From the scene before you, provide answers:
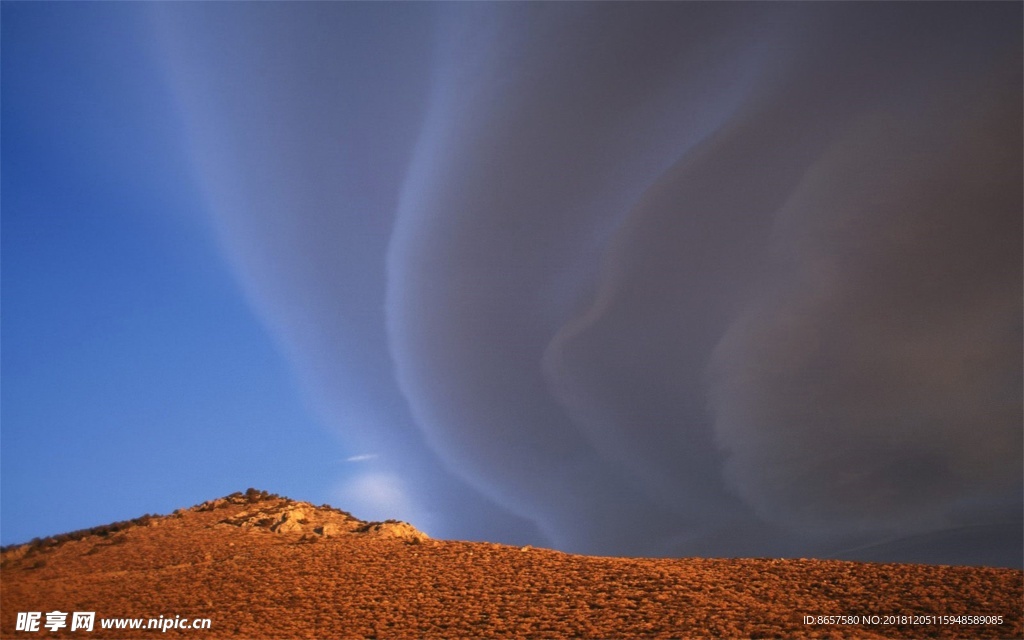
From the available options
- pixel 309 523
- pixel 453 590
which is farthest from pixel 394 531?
pixel 453 590

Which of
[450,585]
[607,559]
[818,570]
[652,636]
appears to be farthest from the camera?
[607,559]

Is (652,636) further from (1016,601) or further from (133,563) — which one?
(133,563)

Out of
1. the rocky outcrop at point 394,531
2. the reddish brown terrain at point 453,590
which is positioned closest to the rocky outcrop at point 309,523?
the rocky outcrop at point 394,531

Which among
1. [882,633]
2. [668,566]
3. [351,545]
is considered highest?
[351,545]

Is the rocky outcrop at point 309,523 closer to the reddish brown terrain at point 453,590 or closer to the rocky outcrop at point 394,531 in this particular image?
the rocky outcrop at point 394,531

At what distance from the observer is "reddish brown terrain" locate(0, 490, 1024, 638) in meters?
26.0

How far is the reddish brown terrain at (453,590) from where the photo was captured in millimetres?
25984

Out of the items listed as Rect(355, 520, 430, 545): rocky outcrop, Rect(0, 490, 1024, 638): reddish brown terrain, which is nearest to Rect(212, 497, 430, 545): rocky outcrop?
Rect(355, 520, 430, 545): rocky outcrop

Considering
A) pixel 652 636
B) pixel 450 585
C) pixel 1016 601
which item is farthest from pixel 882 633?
pixel 450 585

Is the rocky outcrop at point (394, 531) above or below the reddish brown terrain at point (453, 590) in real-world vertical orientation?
above

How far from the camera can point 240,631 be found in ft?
84.4

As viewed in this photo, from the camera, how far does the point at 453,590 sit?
100 feet

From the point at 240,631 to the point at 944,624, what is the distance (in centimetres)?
2561

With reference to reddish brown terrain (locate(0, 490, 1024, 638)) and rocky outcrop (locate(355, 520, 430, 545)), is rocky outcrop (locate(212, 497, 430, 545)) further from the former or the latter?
reddish brown terrain (locate(0, 490, 1024, 638))
